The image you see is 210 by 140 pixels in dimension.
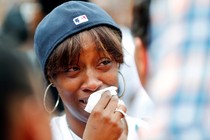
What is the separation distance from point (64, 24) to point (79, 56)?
17 cm

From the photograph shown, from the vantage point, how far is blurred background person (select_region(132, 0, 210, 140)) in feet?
4.81

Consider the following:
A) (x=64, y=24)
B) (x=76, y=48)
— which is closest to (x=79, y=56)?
(x=76, y=48)

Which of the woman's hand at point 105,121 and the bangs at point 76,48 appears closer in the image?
the woman's hand at point 105,121

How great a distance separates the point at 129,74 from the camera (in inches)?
187

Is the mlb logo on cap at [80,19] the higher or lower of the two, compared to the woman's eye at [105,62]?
higher

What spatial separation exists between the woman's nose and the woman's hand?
0.08m

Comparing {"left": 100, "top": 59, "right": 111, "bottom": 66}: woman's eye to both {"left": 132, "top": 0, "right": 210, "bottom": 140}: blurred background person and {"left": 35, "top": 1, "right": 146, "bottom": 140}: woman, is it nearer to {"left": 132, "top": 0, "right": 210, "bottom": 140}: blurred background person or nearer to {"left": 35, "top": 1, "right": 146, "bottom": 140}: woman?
{"left": 35, "top": 1, "right": 146, "bottom": 140}: woman

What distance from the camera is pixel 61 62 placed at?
3109 millimetres

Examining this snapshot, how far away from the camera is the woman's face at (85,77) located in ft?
10.1

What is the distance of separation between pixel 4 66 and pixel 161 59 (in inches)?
17.7

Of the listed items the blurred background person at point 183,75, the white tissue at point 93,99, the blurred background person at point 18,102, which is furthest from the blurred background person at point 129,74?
the blurred background person at point 183,75

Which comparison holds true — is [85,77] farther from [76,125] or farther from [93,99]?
[76,125]

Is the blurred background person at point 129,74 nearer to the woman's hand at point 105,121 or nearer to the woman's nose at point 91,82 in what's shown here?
the woman's hand at point 105,121

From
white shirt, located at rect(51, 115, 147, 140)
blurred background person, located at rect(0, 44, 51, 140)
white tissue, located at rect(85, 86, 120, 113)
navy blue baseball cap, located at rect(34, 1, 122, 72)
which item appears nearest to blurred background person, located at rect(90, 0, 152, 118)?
white shirt, located at rect(51, 115, 147, 140)
